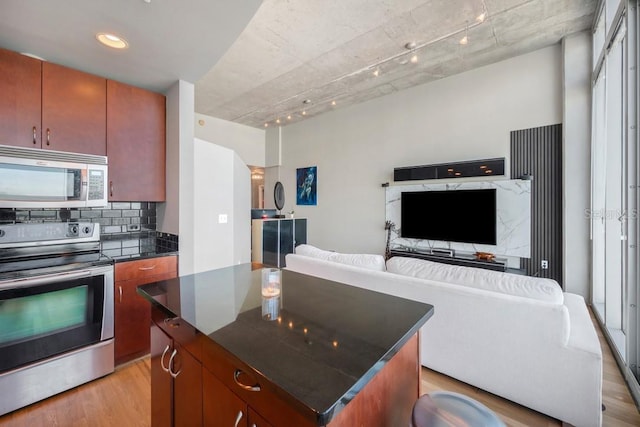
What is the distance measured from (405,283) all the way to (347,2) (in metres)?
2.69

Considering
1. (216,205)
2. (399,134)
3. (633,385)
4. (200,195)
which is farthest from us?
(399,134)

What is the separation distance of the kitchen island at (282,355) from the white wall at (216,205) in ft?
7.85

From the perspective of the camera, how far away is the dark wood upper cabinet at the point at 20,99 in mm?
1883

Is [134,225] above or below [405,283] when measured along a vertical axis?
above

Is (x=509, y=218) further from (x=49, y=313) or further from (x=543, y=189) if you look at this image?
(x=49, y=313)

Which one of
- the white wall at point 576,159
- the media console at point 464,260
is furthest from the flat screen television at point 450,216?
the white wall at point 576,159

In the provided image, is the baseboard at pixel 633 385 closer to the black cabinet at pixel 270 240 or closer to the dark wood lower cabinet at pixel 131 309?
the dark wood lower cabinet at pixel 131 309

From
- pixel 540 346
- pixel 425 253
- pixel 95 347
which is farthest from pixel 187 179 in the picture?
pixel 425 253

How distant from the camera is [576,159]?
10.9 feet

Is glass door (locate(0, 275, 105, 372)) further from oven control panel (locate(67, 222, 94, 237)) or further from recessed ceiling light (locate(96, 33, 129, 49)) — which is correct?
recessed ceiling light (locate(96, 33, 129, 49))

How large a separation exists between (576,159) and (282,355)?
430 cm

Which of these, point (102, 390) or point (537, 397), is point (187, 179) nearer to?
point (102, 390)

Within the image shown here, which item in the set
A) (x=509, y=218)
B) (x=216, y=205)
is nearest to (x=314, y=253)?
(x=216, y=205)

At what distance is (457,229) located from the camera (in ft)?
13.9
